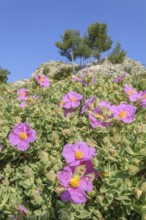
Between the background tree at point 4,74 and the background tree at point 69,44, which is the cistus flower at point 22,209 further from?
the background tree at point 69,44

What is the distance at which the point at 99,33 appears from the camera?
35.9m

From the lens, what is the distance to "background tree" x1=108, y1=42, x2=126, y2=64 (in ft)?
123

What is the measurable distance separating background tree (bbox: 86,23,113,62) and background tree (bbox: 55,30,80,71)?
67.0 inches

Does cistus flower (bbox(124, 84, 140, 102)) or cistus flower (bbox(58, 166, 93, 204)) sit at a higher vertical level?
cistus flower (bbox(124, 84, 140, 102))

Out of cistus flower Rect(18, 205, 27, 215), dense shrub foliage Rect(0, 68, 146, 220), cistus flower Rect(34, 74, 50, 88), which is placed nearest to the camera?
dense shrub foliage Rect(0, 68, 146, 220)

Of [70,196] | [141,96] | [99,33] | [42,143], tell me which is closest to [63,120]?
[42,143]

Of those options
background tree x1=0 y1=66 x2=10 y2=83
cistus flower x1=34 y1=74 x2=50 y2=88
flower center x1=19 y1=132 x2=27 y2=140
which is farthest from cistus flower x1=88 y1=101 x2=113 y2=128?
background tree x1=0 y1=66 x2=10 y2=83

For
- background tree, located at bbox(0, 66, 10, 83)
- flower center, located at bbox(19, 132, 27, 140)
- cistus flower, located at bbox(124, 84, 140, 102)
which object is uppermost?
background tree, located at bbox(0, 66, 10, 83)

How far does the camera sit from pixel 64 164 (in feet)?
5.18

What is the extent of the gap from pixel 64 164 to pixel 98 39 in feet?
117

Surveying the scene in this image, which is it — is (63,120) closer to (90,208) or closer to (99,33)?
(90,208)

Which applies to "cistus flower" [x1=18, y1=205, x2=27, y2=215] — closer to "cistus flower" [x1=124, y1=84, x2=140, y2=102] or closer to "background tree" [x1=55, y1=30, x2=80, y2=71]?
"cistus flower" [x1=124, y1=84, x2=140, y2=102]

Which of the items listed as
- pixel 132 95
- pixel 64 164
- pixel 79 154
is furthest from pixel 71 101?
pixel 79 154

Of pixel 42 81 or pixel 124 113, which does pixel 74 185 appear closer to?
pixel 124 113
